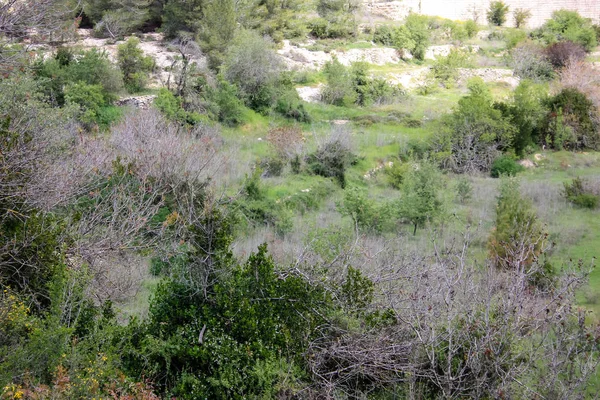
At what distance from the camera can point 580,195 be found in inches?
575

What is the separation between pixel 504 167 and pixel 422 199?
25.8 feet

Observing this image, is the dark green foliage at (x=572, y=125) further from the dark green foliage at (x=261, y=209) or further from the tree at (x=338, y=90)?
the dark green foliage at (x=261, y=209)

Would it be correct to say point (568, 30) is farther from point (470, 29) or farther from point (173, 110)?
point (173, 110)

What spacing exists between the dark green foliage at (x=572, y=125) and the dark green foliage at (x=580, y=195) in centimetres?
679

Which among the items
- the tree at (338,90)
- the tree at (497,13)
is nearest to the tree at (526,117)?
the tree at (338,90)

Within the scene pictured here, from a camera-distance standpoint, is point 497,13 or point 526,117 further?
point 497,13

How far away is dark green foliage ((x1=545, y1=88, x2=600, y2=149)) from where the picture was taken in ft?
71.4

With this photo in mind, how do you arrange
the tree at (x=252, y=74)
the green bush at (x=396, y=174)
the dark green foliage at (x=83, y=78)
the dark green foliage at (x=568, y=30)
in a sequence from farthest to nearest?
the dark green foliage at (x=568, y=30) → the tree at (x=252, y=74) → the dark green foliage at (x=83, y=78) → the green bush at (x=396, y=174)

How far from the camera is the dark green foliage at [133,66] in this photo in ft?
70.2

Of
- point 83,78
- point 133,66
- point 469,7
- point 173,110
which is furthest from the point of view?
point 469,7

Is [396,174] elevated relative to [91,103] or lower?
lower

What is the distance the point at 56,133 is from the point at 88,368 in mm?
6633

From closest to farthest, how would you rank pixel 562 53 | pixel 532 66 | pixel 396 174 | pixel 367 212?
pixel 367 212
pixel 396 174
pixel 532 66
pixel 562 53

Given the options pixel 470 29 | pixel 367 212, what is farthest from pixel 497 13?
pixel 367 212
